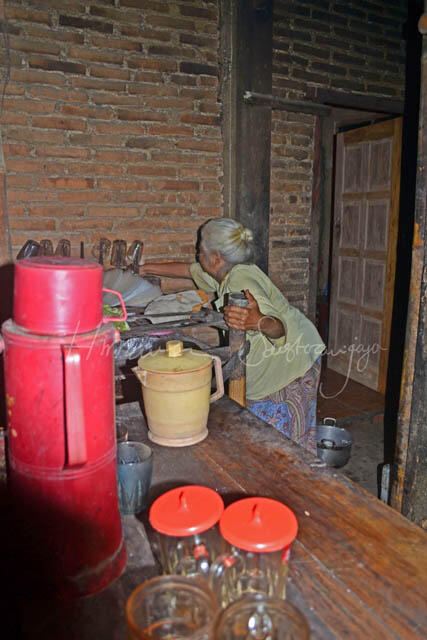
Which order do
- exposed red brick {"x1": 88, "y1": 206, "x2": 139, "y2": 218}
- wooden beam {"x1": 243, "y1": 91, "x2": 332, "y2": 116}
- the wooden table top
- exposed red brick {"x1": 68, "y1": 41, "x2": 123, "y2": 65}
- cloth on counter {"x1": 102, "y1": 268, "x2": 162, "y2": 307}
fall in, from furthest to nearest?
wooden beam {"x1": 243, "y1": 91, "x2": 332, "y2": 116}
exposed red brick {"x1": 88, "y1": 206, "x2": 139, "y2": 218}
exposed red brick {"x1": 68, "y1": 41, "x2": 123, "y2": 65}
cloth on counter {"x1": 102, "y1": 268, "x2": 162, "y2": 307}
the wooden table top

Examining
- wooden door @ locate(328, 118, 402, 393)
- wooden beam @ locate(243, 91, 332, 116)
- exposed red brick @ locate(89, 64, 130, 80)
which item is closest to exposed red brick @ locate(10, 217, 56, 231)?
exposed red brick @ locate(89, 64, 130, 80)

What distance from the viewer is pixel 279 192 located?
14.3ft

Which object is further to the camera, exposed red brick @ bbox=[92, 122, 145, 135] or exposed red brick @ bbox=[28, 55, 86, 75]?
exposed red brick @ bbox=[92, 122, 145, 135]

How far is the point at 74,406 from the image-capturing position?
3.44 feet

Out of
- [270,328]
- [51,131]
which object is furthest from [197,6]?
[270,328]

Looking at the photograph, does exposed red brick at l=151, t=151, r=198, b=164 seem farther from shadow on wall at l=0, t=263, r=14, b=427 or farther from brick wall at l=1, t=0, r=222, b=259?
shadow on wall at l=0, t=263, r=14, b=427

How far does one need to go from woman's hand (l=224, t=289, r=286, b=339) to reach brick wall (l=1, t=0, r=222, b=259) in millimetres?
1424

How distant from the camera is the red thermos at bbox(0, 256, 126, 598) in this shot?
110 centimetres

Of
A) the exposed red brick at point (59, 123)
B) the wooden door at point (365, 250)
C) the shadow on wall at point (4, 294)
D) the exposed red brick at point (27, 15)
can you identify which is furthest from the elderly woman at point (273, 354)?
the wooden door at point (365, 250)

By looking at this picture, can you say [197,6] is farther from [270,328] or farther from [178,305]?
[270,328]

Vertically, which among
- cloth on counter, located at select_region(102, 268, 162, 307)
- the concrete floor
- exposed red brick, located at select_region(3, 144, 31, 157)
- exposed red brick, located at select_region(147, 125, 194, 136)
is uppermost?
exposed red brick, located at select_region(147, 125, 194, 136)

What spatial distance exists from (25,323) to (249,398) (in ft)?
7.46

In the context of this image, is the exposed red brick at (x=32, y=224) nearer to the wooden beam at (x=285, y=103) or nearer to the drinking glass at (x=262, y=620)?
the wooden beam at (x=285, y=103)

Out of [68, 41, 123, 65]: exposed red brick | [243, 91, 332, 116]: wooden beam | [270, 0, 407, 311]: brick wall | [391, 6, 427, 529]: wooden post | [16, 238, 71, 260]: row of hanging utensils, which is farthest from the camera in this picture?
[270, 0, 407, 311]: brick wall
